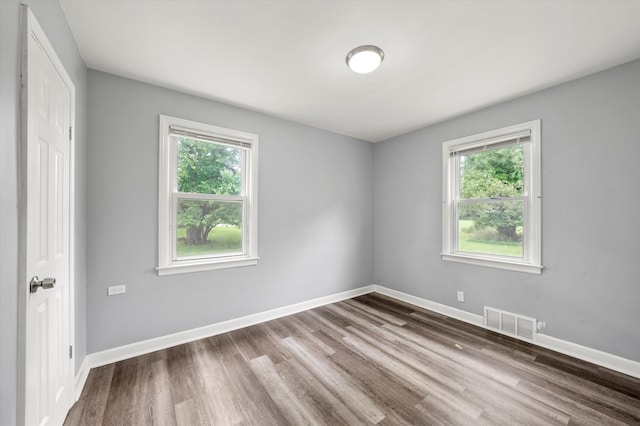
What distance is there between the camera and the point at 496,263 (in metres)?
2.96

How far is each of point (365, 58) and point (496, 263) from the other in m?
2.66

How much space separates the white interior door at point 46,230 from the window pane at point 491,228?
12.7 ft

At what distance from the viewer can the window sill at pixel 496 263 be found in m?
2.68

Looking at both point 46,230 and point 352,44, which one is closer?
point 46,230

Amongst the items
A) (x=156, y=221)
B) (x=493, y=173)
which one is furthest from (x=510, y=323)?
(x=156, y=221)

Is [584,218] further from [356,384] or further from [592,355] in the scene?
[356,384]

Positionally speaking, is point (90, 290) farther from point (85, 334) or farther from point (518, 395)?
point (518, 395)

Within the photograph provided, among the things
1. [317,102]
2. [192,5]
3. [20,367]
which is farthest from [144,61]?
[20,367]

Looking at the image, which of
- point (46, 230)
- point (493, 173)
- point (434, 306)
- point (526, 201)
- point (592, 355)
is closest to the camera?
point (46, 230)

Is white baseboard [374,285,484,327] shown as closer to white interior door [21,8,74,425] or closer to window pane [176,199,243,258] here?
window pane [176,199,243,258]

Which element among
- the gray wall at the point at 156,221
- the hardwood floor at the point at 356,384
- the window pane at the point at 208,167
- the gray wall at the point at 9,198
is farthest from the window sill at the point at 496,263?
the gray wall at the point at 9,198

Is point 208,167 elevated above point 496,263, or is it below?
above

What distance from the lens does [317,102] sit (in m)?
2.98

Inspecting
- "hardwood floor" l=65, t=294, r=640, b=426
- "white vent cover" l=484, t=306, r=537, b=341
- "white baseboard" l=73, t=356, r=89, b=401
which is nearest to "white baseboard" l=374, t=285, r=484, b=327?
"white vent cover" l=484, t=306, r=537, b=341
